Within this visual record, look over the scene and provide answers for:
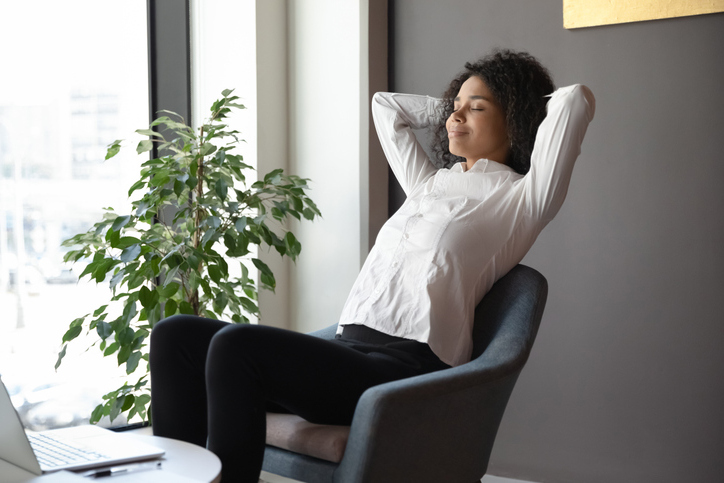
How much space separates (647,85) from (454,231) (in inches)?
35.9

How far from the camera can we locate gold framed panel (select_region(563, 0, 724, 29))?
2014 millimetres

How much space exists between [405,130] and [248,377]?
3.50ft

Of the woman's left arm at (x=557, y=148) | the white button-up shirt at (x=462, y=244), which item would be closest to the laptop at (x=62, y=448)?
the white button-up shirt at (x=462, y=244)

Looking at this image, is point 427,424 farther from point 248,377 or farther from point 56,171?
point 56,171

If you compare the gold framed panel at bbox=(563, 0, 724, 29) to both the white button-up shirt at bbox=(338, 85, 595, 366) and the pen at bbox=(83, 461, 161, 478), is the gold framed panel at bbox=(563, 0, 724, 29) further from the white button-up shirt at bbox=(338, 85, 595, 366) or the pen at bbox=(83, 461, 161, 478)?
the pen at bbox=(83, 461, 161, 478)

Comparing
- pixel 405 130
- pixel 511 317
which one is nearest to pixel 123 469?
pixel 511 317

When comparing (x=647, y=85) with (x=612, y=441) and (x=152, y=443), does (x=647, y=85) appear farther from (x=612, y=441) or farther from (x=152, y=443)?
(x=152, y=443)

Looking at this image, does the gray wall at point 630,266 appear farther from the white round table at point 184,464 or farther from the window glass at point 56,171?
the white round table at point 184,464

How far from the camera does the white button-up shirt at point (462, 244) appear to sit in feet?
5.27

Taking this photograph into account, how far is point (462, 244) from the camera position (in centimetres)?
164

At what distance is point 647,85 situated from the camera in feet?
6.93

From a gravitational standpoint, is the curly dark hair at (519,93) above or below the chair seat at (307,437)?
above

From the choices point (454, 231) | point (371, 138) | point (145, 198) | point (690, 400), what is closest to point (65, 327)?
point (145, 198)

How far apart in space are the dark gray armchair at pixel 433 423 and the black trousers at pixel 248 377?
4.5 inches
